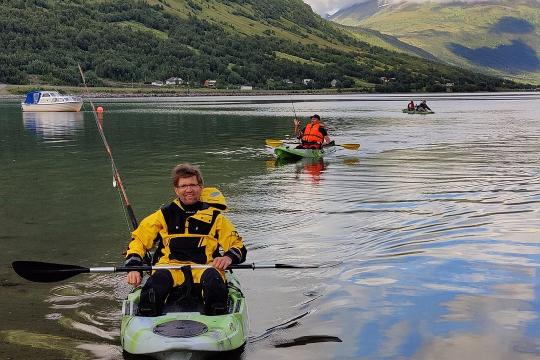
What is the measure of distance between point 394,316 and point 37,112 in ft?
338

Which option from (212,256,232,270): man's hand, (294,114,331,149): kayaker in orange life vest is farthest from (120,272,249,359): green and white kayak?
(294,114,331,149): kayaker in orange life vest

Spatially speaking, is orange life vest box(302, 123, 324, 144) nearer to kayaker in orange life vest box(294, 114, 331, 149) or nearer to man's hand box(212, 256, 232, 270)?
kayaker in orange life vest box(294, 114, 331, 149)

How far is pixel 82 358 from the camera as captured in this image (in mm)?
8742

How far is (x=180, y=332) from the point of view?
8094 millimetres

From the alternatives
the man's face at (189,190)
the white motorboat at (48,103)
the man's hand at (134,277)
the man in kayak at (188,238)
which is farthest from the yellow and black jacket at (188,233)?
the white motorboat at (48,103)

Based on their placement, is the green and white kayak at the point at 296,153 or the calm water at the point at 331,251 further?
the green and white kayak at the point at 296,153

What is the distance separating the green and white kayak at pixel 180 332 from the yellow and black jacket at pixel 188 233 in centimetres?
79

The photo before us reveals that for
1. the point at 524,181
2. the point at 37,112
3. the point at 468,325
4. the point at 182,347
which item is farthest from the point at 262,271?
the point at 37,112

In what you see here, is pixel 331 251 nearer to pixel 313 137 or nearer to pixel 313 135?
pixel 313 137

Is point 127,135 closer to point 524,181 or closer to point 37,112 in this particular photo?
point 524,181

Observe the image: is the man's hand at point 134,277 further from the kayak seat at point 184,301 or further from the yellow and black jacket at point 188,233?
the kayak seat at point 184,301

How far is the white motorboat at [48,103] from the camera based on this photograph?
4023 inches

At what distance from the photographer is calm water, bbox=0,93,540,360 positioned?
31.1 feet

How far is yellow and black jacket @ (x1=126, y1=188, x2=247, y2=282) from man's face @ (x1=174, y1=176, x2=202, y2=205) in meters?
0.10
